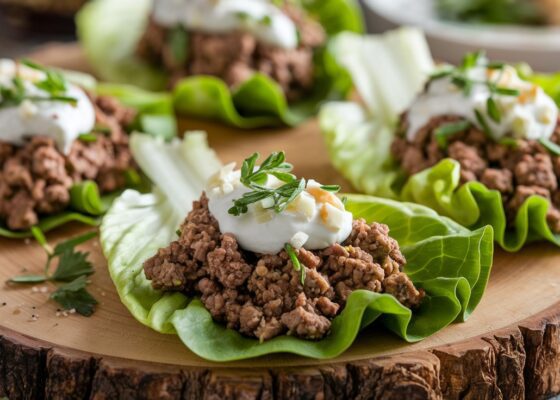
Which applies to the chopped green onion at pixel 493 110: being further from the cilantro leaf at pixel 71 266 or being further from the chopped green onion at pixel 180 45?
the chopped green onion at pixel 180 45

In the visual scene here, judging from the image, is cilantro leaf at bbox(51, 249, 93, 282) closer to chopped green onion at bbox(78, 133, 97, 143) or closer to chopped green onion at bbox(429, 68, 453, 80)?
chopped green onion at bbox(78, 133, 97, 143)

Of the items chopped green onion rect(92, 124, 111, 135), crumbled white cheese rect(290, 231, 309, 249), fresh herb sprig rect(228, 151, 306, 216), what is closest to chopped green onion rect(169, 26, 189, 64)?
chopped green onion rect(92, 124, 111, 135)

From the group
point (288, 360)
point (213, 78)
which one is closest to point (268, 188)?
point (288, 360)

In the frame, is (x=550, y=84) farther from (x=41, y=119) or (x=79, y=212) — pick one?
(x=41, y=119)

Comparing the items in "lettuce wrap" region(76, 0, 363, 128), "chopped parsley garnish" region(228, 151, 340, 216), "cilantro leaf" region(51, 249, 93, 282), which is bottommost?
"lettuce wrap" region(76, 0, 363, 128)

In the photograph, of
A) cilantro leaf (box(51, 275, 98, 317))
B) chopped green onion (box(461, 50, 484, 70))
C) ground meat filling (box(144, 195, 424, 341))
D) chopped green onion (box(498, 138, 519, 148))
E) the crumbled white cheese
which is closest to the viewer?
ground meat filling (box(144, 195, 424, 341))

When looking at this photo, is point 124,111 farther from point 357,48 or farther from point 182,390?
point 182,390
